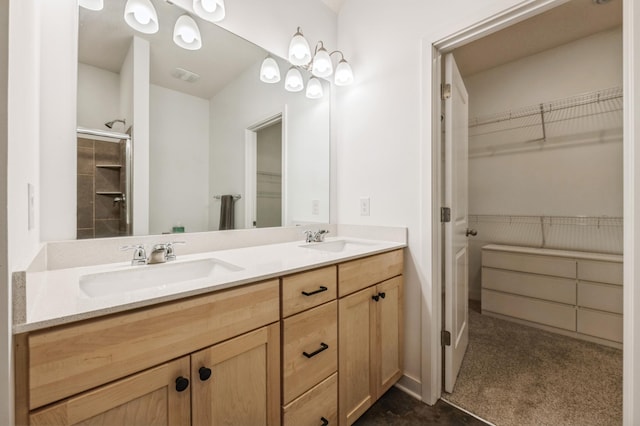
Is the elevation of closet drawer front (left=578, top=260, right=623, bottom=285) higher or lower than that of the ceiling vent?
lower

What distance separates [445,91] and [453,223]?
76 cm

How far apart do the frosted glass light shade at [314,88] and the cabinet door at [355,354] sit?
134 cm

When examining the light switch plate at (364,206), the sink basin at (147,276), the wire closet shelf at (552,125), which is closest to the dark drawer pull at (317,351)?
the sink basin at (147,276)

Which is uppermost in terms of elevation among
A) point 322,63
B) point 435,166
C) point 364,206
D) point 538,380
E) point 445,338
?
point 322,63

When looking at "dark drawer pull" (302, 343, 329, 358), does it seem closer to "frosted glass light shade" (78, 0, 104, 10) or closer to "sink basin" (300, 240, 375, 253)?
"sink basin" (300, 240, 375, 253)

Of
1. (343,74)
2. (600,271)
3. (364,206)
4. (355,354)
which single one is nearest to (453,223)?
(364,206)

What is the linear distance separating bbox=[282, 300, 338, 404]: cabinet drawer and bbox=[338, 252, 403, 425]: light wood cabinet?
58mm

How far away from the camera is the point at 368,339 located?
1.32 metres

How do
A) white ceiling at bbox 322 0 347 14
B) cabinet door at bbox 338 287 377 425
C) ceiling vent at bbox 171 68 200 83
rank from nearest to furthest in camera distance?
cabinet door at bbox 338 287 377 425, ceiling vent at bbox 171 68 200 83, white ceiling at bbox 322 0 347 14

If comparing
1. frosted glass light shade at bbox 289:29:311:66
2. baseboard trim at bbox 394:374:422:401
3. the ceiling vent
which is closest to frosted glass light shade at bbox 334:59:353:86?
frosted glass light shade at bbox 289:29:311:66

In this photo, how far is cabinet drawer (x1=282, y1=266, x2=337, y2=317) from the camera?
3.18 feet

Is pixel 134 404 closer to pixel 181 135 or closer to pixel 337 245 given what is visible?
pixel 181 135

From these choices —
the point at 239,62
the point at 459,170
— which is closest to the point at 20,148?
the point at 239,62

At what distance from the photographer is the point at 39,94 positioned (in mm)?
939
